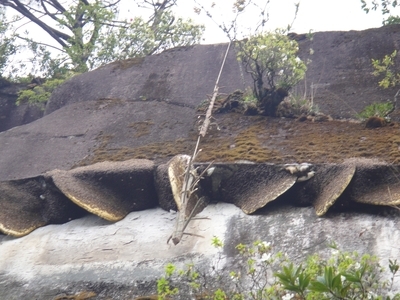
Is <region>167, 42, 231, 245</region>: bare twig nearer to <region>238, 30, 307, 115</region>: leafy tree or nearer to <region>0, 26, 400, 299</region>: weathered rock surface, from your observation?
<region>0, 26, 400, 299</region>: weathered rock surface

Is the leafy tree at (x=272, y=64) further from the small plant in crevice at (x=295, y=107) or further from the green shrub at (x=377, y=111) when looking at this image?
the green shrub at (x=377, y=111)

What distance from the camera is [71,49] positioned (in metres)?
11.1

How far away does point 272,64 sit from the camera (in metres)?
6.42

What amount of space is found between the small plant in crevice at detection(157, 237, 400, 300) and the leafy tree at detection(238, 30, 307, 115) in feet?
7.25

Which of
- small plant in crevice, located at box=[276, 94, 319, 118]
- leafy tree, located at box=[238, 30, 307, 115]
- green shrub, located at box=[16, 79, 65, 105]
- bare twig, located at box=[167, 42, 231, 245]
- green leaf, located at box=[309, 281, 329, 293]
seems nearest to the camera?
green leaf, located at box=[309, 281, 329, 293]

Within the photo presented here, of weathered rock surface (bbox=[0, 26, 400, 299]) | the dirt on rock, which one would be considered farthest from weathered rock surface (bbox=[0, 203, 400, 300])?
the dirt on rock

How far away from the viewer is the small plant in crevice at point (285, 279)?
3.08 metres

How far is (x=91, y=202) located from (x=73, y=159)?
1.02m

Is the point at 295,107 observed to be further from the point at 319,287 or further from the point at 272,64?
the point at 319,287

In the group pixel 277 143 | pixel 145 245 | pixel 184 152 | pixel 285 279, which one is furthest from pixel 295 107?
pixel 285 279

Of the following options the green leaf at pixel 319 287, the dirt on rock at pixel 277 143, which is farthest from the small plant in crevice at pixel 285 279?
the dirt on rock at pixel 277 143

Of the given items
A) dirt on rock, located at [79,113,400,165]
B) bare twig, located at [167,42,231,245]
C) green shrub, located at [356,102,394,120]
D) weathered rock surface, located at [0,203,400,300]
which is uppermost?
green shrub, located at [356,102,394,120]

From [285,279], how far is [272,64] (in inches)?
141

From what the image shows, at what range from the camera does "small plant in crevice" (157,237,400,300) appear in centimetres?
308
